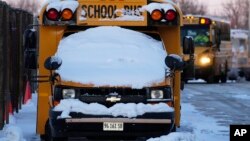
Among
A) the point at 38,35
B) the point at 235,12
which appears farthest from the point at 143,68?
the point at 235,12

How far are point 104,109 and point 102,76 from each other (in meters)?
0.49

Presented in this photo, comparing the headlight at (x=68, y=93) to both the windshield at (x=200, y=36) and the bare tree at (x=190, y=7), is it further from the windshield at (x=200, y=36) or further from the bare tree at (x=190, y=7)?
the bare tree at (x=190, y=7)

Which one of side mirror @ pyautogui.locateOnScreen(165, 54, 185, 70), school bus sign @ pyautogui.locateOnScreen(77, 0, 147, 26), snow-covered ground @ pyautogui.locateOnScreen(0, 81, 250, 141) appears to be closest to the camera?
side mirror @ pyautogui.locateOnScreen(165, 54, 185, 70)

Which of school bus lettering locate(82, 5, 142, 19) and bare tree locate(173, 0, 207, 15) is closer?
school bus lettering locate(82, 5, 142, 19)

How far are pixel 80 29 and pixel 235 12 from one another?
120048 mm

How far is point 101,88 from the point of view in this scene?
11.0 m

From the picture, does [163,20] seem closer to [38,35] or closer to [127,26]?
[127,26]

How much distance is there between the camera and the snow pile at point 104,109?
1092cm

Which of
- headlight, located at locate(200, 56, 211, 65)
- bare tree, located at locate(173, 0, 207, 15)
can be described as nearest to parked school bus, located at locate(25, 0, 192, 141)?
headlight, located at locate(200, 56, 211, 65)

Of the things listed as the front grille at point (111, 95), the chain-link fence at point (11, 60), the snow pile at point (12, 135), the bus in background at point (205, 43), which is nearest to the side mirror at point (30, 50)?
the snow pile at point (12, 135)

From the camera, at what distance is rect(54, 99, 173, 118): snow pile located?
10.9m

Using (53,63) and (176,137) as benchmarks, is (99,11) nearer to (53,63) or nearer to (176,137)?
(53,63)

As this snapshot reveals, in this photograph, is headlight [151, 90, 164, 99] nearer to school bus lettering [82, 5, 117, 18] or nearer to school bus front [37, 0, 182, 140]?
school bus front [37, 0, 182, 140]

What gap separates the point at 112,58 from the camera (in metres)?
11.5
